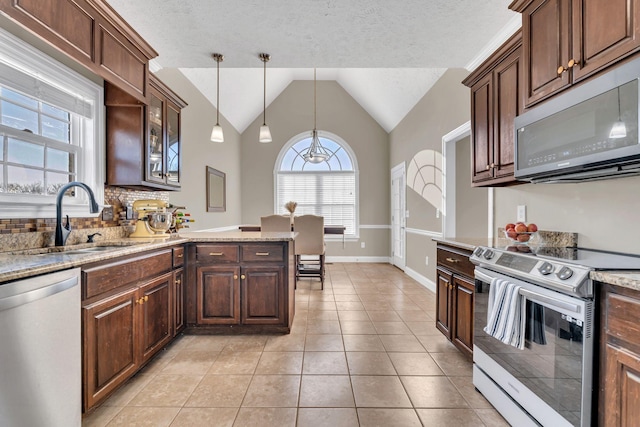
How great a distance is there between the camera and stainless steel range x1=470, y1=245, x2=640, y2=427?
45.9 inches

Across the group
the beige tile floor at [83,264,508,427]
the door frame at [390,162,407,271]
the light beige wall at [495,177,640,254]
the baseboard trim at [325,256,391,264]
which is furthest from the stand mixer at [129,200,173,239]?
the baseboard trim at [325,256,391,264]

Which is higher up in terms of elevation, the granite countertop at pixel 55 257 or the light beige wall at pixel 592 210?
the light beige wall at pixel 592 210

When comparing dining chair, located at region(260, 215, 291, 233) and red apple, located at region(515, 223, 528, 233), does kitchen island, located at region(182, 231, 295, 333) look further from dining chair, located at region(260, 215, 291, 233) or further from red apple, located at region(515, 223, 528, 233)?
red apple, located at region(515, 223, 528, 233)

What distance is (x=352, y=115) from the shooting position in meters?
6.84

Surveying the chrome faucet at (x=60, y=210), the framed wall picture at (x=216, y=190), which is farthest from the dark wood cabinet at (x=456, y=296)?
the framed wall picture at (x=216, y=190)

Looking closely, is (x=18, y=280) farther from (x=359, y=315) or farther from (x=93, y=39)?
(x=359, y=315)

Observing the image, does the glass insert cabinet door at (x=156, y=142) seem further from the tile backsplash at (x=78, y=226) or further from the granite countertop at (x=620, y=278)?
the granite countertop at (x=620, y=278)

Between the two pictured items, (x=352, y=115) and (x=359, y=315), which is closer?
(x=359, y=315)

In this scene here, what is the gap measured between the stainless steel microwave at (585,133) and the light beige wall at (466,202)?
2.48 m

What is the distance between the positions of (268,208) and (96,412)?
5.31m

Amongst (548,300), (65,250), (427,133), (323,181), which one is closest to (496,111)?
(548,300)

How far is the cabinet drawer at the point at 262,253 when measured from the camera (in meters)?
2.71

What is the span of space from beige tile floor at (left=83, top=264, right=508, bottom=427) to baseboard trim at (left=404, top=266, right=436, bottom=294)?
1244mm

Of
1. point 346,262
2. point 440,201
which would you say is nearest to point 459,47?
point 440,201
